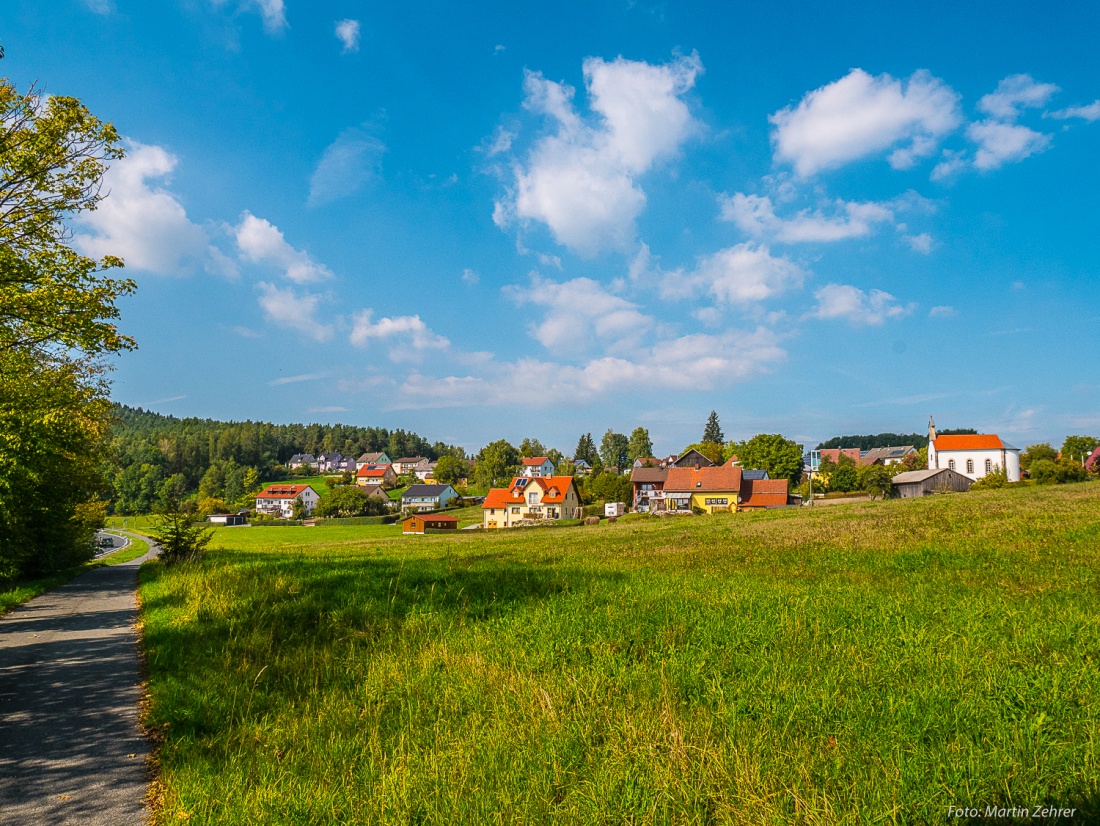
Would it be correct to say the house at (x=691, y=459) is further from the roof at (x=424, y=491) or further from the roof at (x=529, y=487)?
the roof at (x=424, y=491)

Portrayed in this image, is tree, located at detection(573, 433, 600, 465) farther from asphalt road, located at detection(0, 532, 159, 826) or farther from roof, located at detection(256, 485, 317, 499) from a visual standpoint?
asphalt road, located at detection(0, 532, 159, 826)

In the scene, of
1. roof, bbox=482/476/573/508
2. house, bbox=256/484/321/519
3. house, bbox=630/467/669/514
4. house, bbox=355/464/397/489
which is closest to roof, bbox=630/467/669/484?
house, bbox=630/467/669/514

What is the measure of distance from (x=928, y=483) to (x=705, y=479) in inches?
1056

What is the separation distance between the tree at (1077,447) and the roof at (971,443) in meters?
7.57

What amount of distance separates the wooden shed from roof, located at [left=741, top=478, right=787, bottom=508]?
44.5 feet

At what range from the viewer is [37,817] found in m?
4.32

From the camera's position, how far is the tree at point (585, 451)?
7037 inches

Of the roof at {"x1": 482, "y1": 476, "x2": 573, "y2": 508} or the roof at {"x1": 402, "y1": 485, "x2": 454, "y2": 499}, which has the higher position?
the roof at {"x1": 482, "y1": 476, "x2": 573, "y2": 508}

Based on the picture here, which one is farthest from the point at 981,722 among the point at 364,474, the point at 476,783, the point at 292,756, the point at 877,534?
the point at 364,474

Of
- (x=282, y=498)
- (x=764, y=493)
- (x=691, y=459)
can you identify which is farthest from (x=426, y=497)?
(x=764, y=493)

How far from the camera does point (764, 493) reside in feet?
238

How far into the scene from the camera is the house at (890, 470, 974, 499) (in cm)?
6812

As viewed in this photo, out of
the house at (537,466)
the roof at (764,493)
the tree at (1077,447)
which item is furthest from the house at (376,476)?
the tree at (1077,447)

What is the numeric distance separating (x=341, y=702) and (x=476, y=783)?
262 cm
